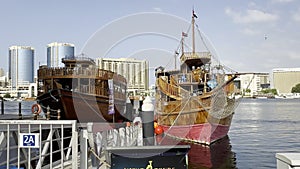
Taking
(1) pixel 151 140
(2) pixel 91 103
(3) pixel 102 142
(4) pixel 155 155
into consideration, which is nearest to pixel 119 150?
(4) pixel 155 155

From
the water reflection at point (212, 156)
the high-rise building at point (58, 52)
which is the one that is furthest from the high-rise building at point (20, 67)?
the water reflection at point (212, 156)

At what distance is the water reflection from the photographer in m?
→ 21.1

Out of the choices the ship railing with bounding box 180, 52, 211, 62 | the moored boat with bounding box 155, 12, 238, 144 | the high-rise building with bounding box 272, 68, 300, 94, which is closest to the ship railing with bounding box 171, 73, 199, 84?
the moored boat with bounding box 155, 12, 238, 144

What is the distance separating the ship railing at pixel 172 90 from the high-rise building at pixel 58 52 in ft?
27.7

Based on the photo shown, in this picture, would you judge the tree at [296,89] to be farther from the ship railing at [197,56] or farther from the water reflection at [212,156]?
the water reflection at [212,156]

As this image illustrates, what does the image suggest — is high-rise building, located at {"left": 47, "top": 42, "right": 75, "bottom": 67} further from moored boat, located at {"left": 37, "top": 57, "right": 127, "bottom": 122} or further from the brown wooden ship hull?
the brown wooden ship hull

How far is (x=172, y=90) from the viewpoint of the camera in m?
30.3

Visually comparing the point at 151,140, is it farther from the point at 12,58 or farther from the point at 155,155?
the point at 12,58

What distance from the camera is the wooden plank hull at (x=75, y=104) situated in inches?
973

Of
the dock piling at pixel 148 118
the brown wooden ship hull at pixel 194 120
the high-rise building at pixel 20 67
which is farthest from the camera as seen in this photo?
the high-rise building at pixel 20 67

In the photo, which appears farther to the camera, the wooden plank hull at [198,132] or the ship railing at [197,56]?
the ship railing at [197,56]

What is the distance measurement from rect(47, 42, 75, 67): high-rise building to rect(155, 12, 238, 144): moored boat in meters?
8.71

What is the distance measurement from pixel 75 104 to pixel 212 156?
33.0 feet

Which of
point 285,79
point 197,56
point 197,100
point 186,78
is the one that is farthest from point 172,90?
point 285,79
